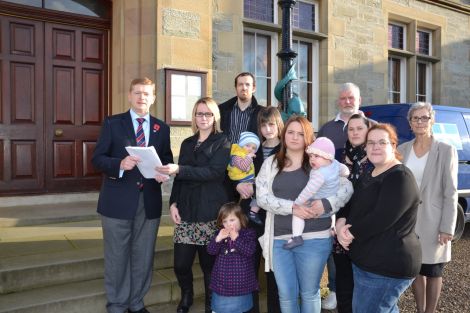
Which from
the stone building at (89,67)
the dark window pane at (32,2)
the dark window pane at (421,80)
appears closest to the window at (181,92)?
the stone building at (89,67)

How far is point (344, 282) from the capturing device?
9.85 feet

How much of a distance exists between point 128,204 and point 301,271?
4.56 ft

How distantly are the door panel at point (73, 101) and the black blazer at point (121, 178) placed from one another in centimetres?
301

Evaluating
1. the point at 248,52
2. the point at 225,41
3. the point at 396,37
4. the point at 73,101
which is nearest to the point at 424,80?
the point at 396,37

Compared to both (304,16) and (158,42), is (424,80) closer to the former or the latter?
(304,16)

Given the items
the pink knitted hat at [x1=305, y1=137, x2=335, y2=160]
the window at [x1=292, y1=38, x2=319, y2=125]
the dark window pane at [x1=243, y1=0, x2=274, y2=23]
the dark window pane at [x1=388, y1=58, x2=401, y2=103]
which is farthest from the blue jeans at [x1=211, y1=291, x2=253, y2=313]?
the dark window pane at [x1=388, y1=58, x2=401, y2=103]

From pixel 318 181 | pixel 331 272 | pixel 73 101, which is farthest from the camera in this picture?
pixel 73 101

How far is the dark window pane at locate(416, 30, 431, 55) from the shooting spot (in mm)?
10053

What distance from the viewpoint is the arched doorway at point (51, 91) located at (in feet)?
17.9

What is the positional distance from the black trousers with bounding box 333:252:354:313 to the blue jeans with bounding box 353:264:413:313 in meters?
0.52

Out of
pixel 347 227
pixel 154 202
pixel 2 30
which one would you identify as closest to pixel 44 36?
pixel 2 30

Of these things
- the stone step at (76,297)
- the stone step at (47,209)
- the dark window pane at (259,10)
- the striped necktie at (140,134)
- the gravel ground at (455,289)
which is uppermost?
the dark window pane at (259,10)

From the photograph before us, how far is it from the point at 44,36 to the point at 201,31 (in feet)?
7.27

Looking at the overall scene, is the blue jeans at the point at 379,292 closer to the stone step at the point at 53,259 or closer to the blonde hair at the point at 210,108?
the blonde hair at the point at 210,108
